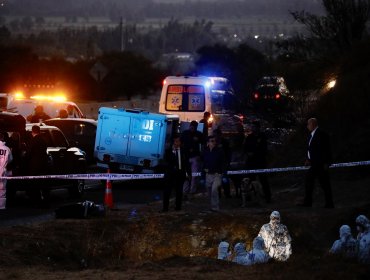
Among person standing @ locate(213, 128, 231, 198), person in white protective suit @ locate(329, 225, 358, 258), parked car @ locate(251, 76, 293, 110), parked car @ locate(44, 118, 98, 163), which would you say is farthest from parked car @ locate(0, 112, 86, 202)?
parked car @ locate(251, 76, 293, 110)

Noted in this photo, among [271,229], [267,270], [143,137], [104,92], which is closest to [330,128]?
[143,137]

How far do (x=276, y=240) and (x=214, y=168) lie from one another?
4.29m

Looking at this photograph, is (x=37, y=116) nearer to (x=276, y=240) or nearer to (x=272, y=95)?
(x=272, y=95)

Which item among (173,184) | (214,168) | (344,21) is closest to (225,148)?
(173,184)

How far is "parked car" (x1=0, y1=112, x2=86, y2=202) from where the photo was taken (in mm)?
20000

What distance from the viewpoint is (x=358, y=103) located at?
24.6m

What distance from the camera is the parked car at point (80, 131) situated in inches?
1141

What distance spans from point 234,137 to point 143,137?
29.0ft

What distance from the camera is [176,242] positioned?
655 inches

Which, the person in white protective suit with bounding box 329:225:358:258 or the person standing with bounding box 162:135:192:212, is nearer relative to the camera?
the person in white protective suit with bounding box 329:225:358:258

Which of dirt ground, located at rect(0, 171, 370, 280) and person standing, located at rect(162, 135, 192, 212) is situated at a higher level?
person standing, located at rect(162, 135, 192, 212)

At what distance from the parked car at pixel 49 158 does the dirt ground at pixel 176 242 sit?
77.2 inches

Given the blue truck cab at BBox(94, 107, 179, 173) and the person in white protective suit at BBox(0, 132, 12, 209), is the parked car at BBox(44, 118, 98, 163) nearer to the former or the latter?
the blue truck cab at BBox(94, 107, 179, 173)

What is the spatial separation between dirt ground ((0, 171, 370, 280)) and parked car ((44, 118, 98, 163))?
852 cm
